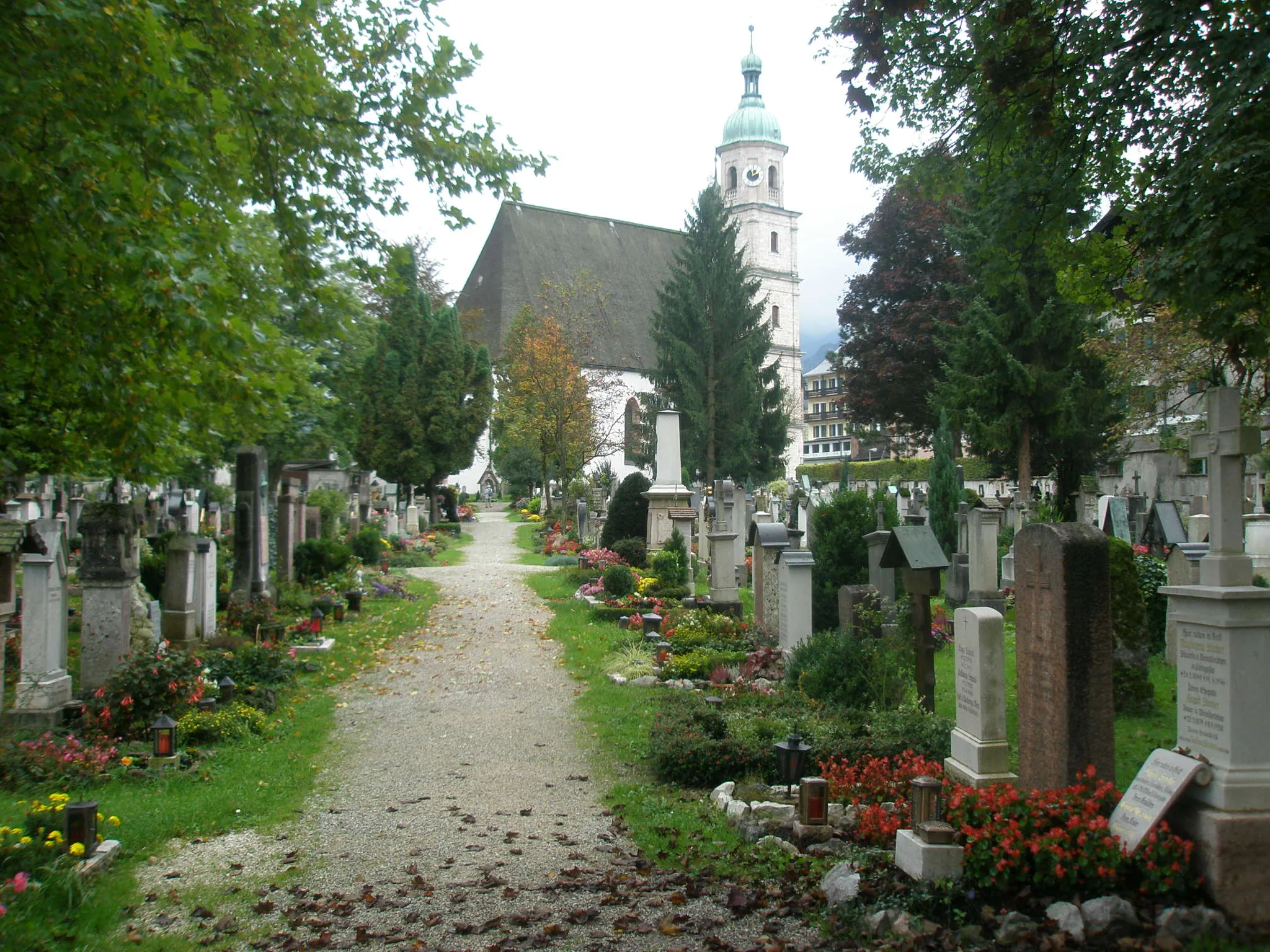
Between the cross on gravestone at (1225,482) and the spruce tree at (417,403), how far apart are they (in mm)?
33310

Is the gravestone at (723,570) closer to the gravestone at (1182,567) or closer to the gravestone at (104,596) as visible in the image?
the gravestone at (1182,567)

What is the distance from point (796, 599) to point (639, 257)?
57880 mm

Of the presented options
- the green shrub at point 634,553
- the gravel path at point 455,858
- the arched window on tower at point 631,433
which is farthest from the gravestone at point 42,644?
the arched window on tower at point 631,433

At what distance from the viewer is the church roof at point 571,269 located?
58.4 meters

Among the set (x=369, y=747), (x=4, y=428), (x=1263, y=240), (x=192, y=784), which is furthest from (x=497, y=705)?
(x=1263, y=240)

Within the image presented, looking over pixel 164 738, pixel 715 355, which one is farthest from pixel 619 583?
pixel 715 355

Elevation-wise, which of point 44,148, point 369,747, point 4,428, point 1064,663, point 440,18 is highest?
point 440,18

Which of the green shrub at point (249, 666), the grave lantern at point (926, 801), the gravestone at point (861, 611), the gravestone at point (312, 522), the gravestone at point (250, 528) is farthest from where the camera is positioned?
the gravestone at point (312, 522)

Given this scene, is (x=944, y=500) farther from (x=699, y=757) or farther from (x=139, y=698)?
(x=139, y=698)

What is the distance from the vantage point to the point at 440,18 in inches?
370

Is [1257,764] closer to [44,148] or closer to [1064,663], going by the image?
[1064,663]

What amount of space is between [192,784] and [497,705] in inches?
136

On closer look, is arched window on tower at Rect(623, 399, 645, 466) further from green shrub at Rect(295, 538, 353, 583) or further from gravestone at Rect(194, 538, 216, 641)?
gravestone at Rect(194, 538, 216, 641)

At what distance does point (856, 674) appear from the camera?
8352mm
